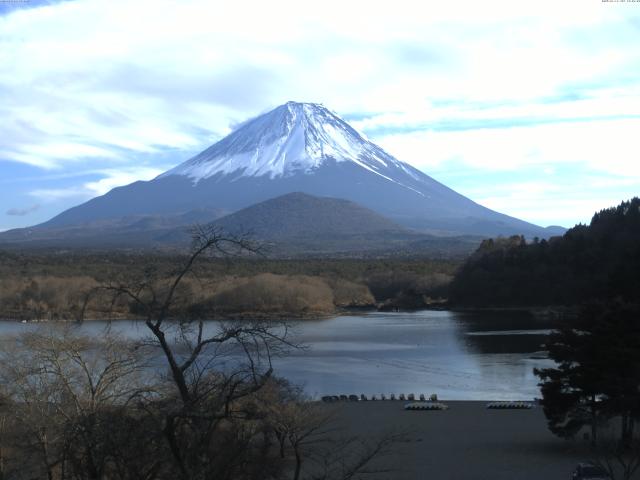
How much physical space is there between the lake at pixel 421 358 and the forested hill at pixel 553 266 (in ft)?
19.0

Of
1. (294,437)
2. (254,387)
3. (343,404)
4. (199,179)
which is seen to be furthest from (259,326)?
(199,179)

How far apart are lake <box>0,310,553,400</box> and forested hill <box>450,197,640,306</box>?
19.0ft

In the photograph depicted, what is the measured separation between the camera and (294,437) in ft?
33.5

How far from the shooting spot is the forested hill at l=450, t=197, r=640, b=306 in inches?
1811

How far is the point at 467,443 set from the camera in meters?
13.6

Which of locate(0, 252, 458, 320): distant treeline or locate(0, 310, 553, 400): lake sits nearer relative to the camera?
Answer: locate(0, 310, 553, 400): lake

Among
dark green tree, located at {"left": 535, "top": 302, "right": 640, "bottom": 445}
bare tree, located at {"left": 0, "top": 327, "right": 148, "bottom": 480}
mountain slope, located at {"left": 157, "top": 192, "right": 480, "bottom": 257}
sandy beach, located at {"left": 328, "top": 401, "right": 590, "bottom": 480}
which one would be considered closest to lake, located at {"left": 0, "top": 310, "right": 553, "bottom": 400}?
sandy beach, located at {"left": 328, "top": 401, "right": 590, "bottom": 480}

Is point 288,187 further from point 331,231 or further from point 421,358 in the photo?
point 421,358

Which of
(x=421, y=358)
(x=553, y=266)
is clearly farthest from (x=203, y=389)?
(x=553, y=266)

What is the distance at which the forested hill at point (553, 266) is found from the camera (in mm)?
46000

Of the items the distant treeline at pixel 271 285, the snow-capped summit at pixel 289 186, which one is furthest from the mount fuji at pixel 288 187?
the distant treeline at pixel 271 285

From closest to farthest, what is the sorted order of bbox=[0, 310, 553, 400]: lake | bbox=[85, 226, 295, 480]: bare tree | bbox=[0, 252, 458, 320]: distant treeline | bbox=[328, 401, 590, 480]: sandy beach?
bbox=[85, 226, 295, 480]: bare tree, bbox=[328, 401, 590, 480]: sandy beach, bbox=[0, 310, 553, 400]: lake, bbox=[0, 252, 458, 320]: distant treeline

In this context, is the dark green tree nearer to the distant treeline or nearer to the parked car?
the parked car

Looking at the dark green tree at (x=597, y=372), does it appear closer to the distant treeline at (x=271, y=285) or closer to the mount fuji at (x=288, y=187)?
the distant treeline at (x=271, y=285)
